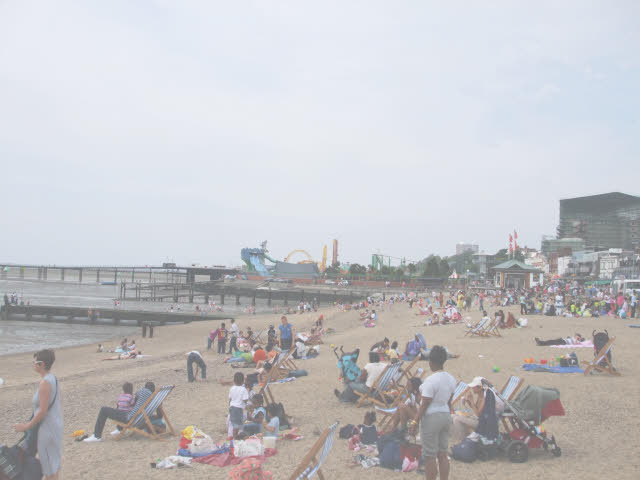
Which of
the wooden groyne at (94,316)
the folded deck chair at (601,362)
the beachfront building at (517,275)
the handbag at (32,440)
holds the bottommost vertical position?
the wooden groyne at (94,316)

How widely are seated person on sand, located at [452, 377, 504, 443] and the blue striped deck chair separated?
1.57 m

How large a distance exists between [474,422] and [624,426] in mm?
2196

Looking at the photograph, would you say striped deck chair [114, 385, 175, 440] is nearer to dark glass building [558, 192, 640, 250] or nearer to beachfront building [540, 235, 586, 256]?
beachfront building [540, 235, 586, 256]

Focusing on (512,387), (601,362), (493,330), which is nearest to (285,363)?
(512,387)

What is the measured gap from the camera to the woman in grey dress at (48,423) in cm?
341

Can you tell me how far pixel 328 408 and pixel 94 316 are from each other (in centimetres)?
3112

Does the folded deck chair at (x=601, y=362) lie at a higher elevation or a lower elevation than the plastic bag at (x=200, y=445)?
higher

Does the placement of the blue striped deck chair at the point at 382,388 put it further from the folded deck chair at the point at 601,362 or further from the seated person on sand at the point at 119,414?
the folded deck chair at the point at 601,362

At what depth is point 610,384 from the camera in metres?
7.84

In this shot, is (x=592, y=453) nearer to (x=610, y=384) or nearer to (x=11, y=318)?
(x=610, y=384)

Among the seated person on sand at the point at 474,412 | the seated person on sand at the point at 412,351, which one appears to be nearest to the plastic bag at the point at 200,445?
the seated person on sand at the point at 474,412

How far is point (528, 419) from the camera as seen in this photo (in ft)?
16.3

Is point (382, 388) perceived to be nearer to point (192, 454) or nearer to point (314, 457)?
point (192, 454)

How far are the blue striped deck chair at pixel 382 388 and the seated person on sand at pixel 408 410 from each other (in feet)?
4.09
